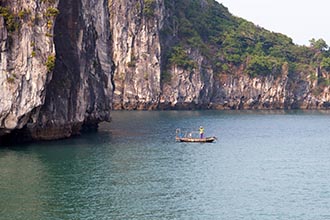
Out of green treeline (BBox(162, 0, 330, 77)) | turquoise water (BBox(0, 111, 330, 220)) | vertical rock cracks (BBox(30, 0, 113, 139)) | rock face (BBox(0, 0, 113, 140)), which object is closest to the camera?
turquoise water (BBox(0, 111, 330, 220))

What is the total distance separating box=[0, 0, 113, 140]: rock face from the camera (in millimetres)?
56906

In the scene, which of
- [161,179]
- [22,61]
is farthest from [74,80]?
[161,179]

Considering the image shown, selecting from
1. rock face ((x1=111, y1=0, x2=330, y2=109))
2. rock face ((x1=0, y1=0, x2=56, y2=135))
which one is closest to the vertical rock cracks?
rock face ((x1=0, y1=0, x2=56, y2=135))

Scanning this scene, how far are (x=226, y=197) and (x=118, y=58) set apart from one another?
108314mm

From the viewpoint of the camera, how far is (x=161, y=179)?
46.1 meters

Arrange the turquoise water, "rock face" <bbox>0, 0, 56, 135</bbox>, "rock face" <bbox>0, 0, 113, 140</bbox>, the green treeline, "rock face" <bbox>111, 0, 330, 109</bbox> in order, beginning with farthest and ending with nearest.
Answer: the green treeline, "rock face" <bbox>111, 0, 330, 109</bbox>, "rock face" <bbox>0, 0, 113, 140</bbox>, "rock face" <bbox>0, 0, 56, 135</bbox>, the turquoise water

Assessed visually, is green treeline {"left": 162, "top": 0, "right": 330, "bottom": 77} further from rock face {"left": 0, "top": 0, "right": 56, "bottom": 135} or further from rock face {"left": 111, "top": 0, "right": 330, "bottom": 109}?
rock face {"left": 0, "top": 0, "right": 56, "bottom": 135}

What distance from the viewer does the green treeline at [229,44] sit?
522ft

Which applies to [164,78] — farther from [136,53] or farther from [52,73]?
[52,73]

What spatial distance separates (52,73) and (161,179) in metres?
21.4

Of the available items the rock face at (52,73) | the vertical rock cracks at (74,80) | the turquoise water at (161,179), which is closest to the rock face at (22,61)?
the rock face at (52,73)

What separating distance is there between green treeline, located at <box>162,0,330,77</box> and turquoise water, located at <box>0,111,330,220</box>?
8637 centimetres

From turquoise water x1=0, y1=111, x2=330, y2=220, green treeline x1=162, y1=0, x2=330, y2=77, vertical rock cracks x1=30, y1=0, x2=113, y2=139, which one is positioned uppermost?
green treeline x1=162, y1=0, x2=330, y2=77

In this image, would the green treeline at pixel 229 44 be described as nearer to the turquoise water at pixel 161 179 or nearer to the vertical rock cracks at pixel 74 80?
the vertical rock cracks at pixel 74 80
